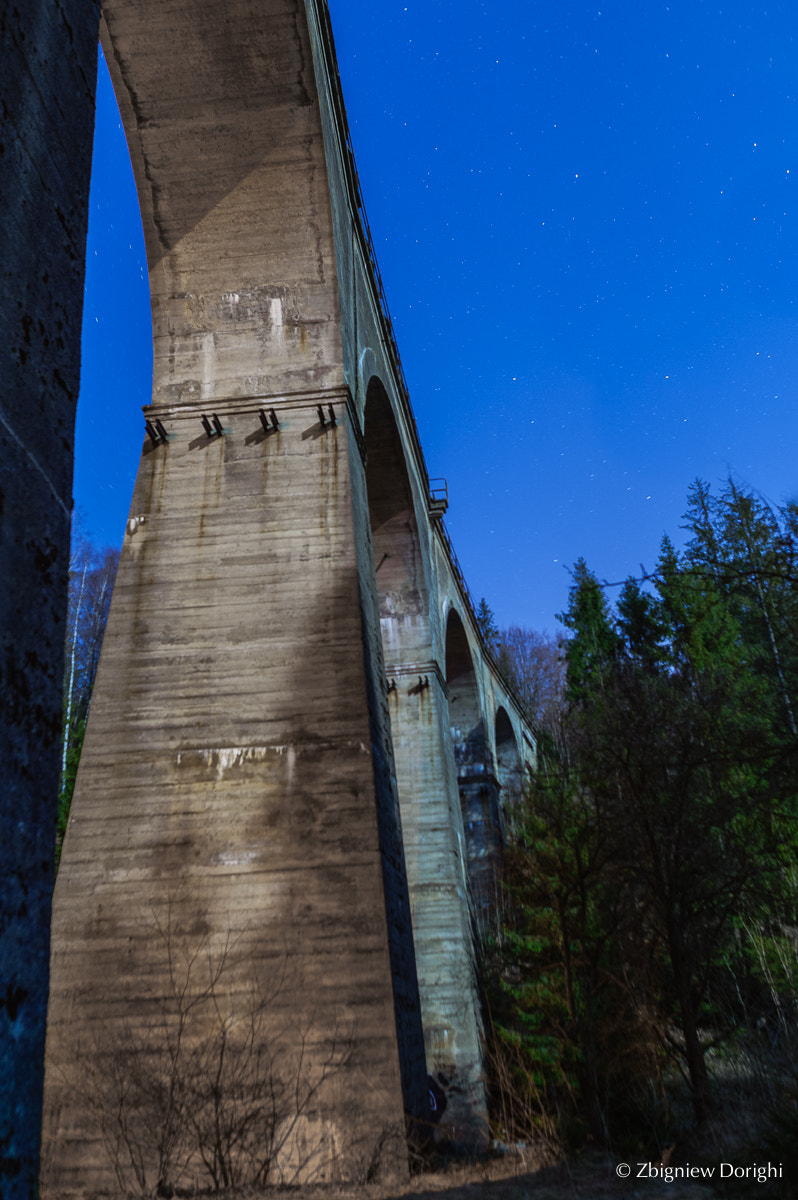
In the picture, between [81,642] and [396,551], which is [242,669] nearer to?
[396,551]

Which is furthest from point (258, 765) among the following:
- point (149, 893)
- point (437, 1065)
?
point (437, 1065)

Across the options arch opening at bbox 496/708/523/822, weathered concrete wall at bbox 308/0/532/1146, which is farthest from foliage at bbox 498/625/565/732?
weathered concrete wall at bbox 308/0/532/1146

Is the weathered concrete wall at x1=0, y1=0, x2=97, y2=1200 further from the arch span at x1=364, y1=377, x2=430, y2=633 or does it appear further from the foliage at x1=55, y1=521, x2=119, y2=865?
the foliage at x1=55, y1=521, x2=119, y2=865

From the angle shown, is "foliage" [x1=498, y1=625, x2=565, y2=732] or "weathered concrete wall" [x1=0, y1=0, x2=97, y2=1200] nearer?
"weathered concrete wall" [x1=0, y1=0, x2=97, y2=1200]

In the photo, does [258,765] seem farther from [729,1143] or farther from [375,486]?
[375,486]

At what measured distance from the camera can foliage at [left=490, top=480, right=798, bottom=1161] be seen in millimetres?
6836

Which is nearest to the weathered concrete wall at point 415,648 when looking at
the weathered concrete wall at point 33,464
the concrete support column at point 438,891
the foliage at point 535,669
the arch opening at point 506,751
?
the concrete support column at point 438,891

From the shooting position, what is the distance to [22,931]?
4.13 feet

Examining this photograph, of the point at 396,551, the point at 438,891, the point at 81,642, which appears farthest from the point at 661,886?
the point at 81,642

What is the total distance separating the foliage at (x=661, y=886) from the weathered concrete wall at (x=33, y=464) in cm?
461

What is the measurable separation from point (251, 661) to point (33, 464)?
5538mm

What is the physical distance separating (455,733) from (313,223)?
1450 cm

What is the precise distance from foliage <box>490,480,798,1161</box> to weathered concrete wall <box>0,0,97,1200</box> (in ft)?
15.1

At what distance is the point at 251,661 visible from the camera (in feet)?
22.8
